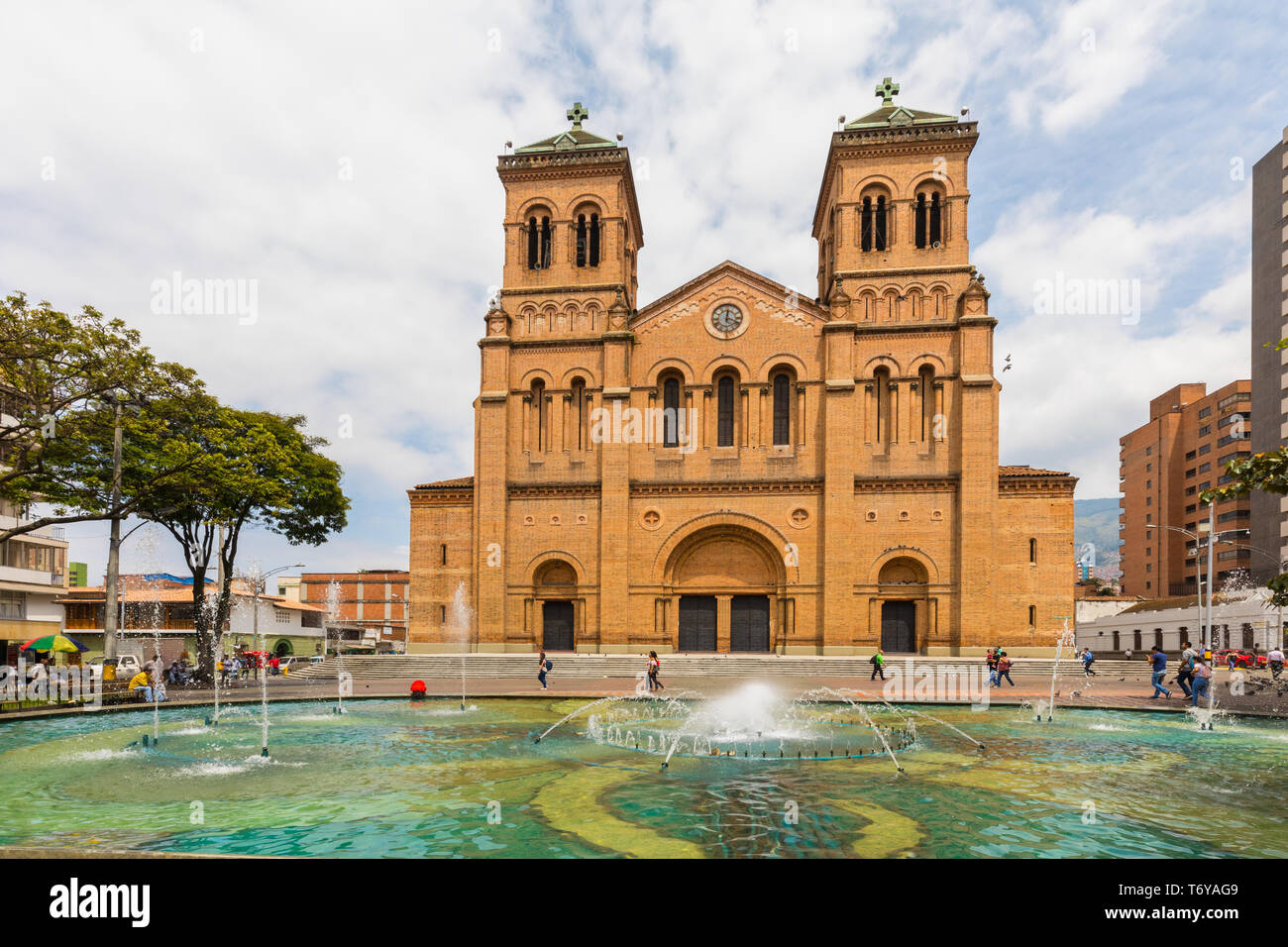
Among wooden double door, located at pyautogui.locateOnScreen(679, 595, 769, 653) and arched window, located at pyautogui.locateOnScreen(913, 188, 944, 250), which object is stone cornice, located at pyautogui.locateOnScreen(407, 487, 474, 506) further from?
arched window, located at pyautogui.locateOnScreen(913, 188, 944, 250)

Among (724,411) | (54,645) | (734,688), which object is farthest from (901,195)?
(54,645)

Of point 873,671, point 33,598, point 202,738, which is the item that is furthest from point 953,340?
point 33,598

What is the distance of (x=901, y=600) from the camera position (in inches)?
1441

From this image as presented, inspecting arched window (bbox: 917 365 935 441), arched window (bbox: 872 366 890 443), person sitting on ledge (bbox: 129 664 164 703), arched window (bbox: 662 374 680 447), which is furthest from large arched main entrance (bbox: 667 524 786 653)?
person sitting on ledge (bbox: 129 664 164 703)

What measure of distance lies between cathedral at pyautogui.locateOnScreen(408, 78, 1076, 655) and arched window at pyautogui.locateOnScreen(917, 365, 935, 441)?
0.30ft

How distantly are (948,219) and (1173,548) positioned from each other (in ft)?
247

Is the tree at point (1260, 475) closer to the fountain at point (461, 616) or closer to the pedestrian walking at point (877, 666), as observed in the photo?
the pedestrian walking at point (877, 666)

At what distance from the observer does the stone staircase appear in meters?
31.7

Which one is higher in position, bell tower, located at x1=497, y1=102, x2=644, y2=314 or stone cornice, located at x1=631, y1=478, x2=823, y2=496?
bell tower, located at x1=497, y1=102, x2=644, y2=314

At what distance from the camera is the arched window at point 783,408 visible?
38.2 meters

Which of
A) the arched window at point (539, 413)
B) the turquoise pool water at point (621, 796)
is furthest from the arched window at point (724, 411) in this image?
the turquoise pool water at point (621, 796)

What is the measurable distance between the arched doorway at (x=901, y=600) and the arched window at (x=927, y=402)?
20.9 feet

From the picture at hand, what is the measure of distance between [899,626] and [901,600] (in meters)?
1.28
